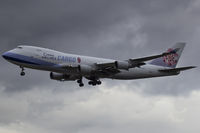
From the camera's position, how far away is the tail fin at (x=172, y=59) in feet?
274

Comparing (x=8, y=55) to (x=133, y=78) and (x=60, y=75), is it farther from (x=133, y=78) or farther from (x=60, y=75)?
(x=133, y=78)

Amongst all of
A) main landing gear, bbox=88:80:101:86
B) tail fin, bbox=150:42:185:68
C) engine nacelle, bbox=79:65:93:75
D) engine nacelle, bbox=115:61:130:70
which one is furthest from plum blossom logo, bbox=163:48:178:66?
engine nacelle, bbox=79:65:93:75

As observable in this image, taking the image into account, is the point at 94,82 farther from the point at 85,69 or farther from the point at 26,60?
the point at 26,60

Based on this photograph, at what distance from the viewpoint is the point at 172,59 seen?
85438 mm

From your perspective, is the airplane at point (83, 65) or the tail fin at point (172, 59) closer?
the airplane at point (83, 65)

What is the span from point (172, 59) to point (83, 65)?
1935cm

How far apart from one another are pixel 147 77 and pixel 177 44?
1006 centimetres

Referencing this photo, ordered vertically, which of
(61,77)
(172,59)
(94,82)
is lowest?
(94,82)

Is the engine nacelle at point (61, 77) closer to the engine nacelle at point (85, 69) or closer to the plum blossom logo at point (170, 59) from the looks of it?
the engine nacelle at point (85, 69)

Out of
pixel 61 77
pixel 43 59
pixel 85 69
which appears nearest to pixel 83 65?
pixel 85 69

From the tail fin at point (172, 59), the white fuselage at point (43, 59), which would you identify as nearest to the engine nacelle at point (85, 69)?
the white fuselage at point (43, 59)

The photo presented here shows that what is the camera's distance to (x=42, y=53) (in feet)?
237

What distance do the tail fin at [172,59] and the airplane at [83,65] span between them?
18cm

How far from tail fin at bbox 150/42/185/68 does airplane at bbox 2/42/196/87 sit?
177mm
